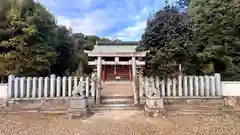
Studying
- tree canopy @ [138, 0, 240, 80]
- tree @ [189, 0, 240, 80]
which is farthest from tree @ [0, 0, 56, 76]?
tree @ [189, 0, 240, 80]

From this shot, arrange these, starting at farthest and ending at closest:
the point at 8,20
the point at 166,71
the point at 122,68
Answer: the point at 122,68 → the point at 8,20 → the point at 166,71

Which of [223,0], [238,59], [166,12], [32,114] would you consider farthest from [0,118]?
[223,0]

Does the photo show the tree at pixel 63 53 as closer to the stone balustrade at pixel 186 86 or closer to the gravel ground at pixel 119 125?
the gravel ground at pixel 119 125

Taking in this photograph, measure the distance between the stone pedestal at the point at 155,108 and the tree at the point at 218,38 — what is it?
3989 millimetres

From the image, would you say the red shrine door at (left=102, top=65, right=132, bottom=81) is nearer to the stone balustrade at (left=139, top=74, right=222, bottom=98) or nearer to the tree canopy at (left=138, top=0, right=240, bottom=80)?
the tree canopy at (left=138, top=0, right=240, bottom=80)

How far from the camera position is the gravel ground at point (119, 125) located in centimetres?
535

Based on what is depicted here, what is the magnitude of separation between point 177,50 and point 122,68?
1185 centimetres

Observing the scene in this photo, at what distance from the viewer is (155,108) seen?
6961 mm

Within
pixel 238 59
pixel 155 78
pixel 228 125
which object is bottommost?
pixel 228 125

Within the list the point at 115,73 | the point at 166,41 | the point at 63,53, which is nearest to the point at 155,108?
the point at 166,41

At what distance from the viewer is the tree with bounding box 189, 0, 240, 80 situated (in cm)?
989

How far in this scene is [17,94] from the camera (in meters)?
8.02

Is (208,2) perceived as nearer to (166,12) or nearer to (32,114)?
(166,12)

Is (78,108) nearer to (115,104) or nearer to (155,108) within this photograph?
(115,104)
